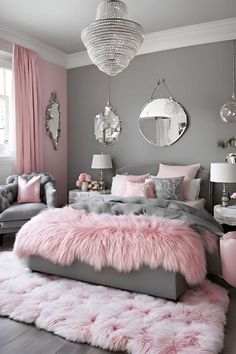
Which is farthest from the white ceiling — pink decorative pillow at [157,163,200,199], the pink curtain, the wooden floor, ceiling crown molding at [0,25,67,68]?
the wooden floor

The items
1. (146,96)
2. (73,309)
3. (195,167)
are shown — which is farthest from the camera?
(146,96)

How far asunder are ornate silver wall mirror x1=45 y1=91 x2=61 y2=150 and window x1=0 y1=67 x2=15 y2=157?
25.8 inches

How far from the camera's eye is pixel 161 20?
418 cm

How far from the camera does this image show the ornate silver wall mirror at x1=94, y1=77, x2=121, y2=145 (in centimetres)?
516

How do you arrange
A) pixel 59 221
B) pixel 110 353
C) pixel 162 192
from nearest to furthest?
pixel 110 353 → pixel 59 221 → pixel 162 192

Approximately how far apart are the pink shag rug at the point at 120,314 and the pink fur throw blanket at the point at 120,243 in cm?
20

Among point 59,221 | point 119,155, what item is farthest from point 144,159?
point 59,221

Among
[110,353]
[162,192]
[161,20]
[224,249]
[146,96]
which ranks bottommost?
[110,353]

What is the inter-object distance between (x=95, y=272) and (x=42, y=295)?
0.44m

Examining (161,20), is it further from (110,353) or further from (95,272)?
(110,353)

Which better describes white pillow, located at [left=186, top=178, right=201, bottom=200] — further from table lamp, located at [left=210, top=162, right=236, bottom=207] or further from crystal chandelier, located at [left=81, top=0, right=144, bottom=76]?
crystal chandelier, located at [left=81, top=0, right=144, bottom=76]

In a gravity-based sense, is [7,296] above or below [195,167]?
below

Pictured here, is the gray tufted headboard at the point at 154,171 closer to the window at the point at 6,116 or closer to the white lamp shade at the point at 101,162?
the white lamp shade at the point at 101,162

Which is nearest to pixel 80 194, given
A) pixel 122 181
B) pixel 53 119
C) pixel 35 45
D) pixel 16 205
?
pixel 122 181
